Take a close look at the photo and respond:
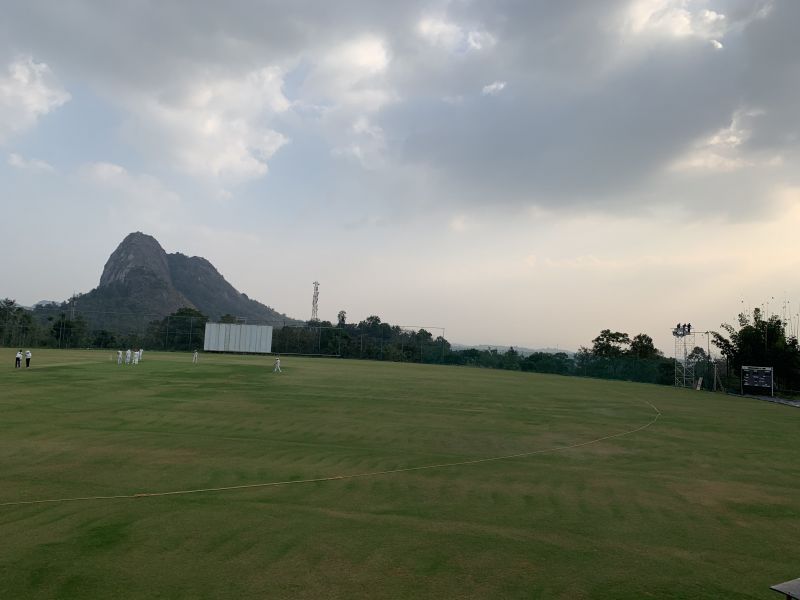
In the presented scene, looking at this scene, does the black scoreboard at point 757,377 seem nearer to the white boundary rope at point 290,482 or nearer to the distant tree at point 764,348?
the distant tree at point 764,348

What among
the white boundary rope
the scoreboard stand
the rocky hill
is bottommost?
the white boundary rope

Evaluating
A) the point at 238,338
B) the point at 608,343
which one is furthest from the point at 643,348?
the point at 238,338

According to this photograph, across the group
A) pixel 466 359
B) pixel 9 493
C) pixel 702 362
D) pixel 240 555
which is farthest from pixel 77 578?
pixel 466 359

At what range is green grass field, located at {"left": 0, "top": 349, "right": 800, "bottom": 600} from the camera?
5.27 m

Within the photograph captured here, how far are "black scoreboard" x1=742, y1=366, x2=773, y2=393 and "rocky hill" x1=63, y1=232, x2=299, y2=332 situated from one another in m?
82.2

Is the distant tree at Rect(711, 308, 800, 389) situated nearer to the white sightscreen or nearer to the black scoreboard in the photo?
the black scoreboard

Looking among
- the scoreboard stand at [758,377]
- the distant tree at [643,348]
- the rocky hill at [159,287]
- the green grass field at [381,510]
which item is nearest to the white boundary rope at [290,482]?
the green grass field at [381,510]

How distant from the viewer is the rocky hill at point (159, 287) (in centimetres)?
11962

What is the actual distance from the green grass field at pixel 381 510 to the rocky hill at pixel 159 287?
94.1m

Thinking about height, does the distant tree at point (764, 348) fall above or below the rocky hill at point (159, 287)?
below

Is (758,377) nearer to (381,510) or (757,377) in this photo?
(757,377)

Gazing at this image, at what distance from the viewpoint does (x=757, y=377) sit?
121ft

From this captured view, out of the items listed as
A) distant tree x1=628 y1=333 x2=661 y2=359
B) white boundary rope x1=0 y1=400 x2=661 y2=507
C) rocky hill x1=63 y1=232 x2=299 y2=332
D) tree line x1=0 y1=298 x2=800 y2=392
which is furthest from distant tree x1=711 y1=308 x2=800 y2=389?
rocky hill x1=63 y1=232 x2=299 y2=332

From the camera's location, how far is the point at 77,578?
5.08 m
